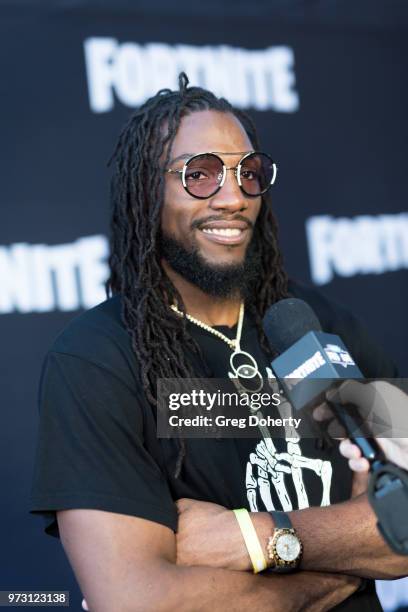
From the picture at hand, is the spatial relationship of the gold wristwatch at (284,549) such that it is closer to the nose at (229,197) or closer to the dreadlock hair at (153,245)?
the dreadlock hair at (153,245)

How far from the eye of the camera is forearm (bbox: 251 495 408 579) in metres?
2.29

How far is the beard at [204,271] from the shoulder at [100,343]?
302 mm

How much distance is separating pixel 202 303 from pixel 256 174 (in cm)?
45

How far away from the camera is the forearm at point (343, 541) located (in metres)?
2.29

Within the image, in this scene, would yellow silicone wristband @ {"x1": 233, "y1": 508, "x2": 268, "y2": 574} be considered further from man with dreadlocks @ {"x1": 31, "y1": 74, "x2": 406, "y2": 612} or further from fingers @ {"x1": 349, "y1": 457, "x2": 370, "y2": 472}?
fingers @ {"x1": 349, "y1": 457, "x2": 370, "y2": 472}

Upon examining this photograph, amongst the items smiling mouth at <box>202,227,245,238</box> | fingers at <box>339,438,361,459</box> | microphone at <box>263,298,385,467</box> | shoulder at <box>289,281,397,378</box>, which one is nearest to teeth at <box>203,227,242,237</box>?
smiling mouth at <box>202,227,245,238</box>

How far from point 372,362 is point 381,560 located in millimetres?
784

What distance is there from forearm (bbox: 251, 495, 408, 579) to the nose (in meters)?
0.95

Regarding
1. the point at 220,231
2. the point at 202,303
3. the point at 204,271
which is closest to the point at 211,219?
the point at 220,231

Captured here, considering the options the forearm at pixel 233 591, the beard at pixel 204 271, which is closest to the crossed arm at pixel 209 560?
the forearm at pixel 233 591

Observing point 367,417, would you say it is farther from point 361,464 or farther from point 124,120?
point 124,120

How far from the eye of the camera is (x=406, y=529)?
56.7 inches

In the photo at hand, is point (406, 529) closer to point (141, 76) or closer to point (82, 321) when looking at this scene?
point (82, 321)

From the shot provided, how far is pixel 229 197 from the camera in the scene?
2732 millimetres
